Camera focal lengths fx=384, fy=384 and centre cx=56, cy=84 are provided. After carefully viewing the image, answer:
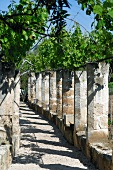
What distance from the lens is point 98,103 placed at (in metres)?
9.12

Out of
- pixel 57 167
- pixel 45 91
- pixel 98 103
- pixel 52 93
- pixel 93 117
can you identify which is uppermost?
pixel 45 91

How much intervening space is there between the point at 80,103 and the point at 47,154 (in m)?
2.29

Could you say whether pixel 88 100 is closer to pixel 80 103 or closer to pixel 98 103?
pixel 98 103

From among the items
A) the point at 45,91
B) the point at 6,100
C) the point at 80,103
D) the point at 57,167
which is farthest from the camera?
the point at 45,91

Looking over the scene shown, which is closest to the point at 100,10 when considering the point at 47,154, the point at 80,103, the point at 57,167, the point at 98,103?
the point at 57,167

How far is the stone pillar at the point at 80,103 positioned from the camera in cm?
1137

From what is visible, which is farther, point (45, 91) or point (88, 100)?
point (45, 91)

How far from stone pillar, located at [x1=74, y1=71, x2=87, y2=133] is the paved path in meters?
0.70

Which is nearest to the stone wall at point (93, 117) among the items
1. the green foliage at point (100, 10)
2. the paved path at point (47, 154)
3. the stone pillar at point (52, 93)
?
the paved path at point (47, 154)

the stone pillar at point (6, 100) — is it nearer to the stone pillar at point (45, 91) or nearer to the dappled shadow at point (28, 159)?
the dappled shadow at point (28, 159)

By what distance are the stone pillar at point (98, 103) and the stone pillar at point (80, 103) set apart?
2.15 meters

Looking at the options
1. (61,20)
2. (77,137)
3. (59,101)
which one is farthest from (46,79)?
(61,20)

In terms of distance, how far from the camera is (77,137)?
35.7 feet

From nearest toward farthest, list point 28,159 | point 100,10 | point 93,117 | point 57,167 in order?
point 100,10 < point 57,167 < point 28,159 < point 93,117
